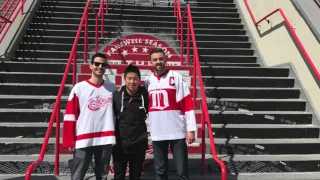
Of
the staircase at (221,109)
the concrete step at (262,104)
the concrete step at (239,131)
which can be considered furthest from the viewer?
the concrete step at (262,104)

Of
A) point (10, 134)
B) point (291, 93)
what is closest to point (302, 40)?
point (291, 93)

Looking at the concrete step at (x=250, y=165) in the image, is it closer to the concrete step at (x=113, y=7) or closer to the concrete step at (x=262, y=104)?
the concrete step at (x=262, y=104)

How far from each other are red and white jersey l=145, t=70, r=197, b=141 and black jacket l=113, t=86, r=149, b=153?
12 centimetres

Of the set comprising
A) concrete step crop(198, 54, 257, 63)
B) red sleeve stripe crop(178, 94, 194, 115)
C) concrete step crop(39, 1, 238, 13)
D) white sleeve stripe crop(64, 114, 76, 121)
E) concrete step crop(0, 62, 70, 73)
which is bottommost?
white sleeve stripe crop(64, 114, 76, 121)

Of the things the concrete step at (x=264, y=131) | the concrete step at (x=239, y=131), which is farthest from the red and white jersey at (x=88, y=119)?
the concrete step at (x=264, y=131)

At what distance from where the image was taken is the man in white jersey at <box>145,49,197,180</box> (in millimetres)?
3154

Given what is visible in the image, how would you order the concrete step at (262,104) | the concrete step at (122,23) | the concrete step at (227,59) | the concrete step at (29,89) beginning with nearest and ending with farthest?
the concrete step at (262,104)
the concrete step at (29,89)
the concrete step at (227,59)
the concrete step at (122,23)

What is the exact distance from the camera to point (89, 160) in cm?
315

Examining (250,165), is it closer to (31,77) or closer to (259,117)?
(259,117)

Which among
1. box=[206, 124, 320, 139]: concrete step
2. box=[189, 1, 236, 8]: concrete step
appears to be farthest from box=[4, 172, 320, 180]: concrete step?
box=[189, 1, 236, 8]: concrete step

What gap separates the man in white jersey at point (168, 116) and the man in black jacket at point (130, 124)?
126mm

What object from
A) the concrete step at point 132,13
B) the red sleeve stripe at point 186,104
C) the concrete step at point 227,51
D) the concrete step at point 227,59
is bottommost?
the red sleeve stripe at point 186,104

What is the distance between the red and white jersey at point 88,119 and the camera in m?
3.03

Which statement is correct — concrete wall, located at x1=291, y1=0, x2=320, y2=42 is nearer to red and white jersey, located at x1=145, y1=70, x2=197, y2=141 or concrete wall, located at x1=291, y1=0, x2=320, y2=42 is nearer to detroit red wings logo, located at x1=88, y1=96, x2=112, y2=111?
red and white jersey, located at x1=145, y1=70, x2=197, y2=141
